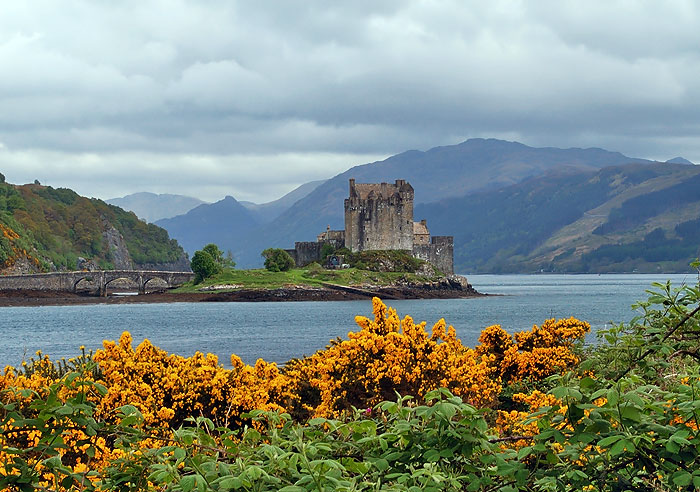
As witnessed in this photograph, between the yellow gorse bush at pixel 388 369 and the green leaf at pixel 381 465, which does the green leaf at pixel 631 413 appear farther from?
the yellow gorse bush at pixel 388 369

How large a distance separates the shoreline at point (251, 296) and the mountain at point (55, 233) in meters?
12.8

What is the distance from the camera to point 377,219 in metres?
124

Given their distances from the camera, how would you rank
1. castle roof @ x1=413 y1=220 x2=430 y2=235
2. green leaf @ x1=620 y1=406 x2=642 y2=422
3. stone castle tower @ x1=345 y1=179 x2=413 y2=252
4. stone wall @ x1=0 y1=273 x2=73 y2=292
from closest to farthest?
1. green leaf @ x1=620 y1=406 x2=642 y2=422
2. stone wall @ x1=0 y1=273 x2=73 y2=292
3. stone castle tower @ x1=345 y1=179 x2=413 y2=252
4. castle roof @ x1=413 y1=220 x2=430 y2=235

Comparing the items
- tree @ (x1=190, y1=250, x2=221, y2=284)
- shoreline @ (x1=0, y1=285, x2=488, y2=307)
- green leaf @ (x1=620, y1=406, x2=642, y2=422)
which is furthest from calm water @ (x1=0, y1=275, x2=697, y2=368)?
green leaf @ (x1=620, y1=406, x2=642, y2=422)

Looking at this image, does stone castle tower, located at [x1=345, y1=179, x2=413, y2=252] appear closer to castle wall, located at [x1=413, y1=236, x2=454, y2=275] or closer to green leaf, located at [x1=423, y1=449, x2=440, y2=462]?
castle wall, located at [x1=413, y1=236, x2=454, y2=275]

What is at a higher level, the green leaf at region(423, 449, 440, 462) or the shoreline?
the green leaf at region(423, 449, 440, 462)

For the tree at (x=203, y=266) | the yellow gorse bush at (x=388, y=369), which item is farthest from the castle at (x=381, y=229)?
the yellow gorse bush at (x=388, y=369)

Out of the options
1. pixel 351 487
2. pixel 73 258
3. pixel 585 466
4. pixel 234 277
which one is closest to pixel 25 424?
pixel 351 487

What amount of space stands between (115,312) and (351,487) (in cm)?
10073

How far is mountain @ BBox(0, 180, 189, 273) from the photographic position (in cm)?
13312

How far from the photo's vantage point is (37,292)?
117 meters

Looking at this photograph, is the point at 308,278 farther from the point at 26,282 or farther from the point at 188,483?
the point at 188,483

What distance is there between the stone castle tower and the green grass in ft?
21.2

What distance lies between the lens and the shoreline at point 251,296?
110562 millimetres
